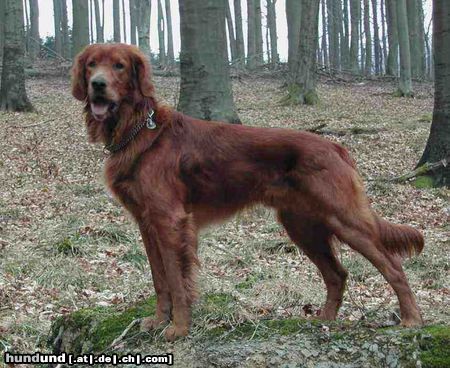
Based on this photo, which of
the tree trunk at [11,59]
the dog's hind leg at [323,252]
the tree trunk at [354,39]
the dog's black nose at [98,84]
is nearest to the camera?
the dog's black nose at [98,84]

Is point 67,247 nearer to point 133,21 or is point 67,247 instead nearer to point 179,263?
point 179,263

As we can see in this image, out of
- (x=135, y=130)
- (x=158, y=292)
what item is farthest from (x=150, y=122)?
(x=158, y=292)

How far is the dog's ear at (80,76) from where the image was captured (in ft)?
14.8

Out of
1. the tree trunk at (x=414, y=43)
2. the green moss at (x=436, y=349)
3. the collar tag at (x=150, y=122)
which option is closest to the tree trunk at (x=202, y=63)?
the collar tag at (x=150, y=122)

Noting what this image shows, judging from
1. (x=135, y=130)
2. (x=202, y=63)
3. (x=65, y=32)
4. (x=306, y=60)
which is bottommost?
(x=135, y=130)

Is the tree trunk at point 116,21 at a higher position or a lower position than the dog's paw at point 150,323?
higher

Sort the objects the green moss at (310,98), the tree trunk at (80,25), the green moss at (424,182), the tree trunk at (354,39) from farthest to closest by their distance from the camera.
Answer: the tree trunk at (354,39)
the tree trunk at (80,25)
the green moss at (310,98)
the green moss at (424,182)

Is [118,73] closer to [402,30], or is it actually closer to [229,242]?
[229,242]

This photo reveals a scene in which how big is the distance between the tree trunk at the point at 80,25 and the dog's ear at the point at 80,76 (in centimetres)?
1939

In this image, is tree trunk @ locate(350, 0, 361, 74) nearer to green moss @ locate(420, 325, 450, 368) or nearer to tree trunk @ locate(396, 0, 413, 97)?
tree trunk @ locate(396, 0, 413, 97)

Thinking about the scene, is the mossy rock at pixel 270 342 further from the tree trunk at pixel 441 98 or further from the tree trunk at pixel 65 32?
the tree trunk at pixel 65 32

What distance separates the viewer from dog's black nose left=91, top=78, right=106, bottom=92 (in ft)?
13.8

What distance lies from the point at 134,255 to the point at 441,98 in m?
6.14

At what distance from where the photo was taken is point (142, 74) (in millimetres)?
4441
